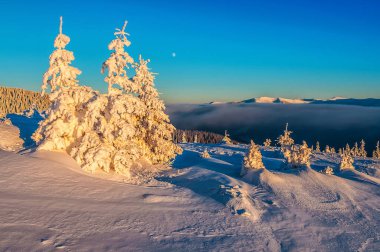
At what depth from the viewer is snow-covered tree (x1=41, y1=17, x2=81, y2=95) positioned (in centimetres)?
1577

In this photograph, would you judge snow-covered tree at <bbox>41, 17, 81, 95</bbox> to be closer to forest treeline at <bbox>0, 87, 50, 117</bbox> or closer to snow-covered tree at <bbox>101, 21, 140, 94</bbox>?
snow-covered tree at <bbox>101, 21, 140, 94</bbox>

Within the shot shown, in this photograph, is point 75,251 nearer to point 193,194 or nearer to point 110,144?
point 193,194

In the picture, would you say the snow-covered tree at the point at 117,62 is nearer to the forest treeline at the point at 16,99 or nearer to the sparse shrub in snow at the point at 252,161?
the sparse shrub in snow at the point at 252,161

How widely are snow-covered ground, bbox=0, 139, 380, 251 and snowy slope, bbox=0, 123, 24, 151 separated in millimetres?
4229

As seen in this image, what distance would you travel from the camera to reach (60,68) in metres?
16.0

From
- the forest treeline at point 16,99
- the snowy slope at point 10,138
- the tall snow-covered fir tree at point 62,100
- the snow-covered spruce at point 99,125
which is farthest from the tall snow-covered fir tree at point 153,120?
the forest treeline at point 16,99

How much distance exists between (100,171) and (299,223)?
9790 mm

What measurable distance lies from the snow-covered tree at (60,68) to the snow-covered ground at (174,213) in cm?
416

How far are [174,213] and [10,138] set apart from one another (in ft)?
45.1

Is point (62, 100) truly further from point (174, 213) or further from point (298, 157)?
point (298, 157)

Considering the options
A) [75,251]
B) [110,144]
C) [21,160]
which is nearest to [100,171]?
[110,144]

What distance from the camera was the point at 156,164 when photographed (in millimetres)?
20031

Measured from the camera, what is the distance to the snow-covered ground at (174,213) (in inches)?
295

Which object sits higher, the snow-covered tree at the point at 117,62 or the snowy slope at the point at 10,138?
the snow-covered tree at the point at 117,62
